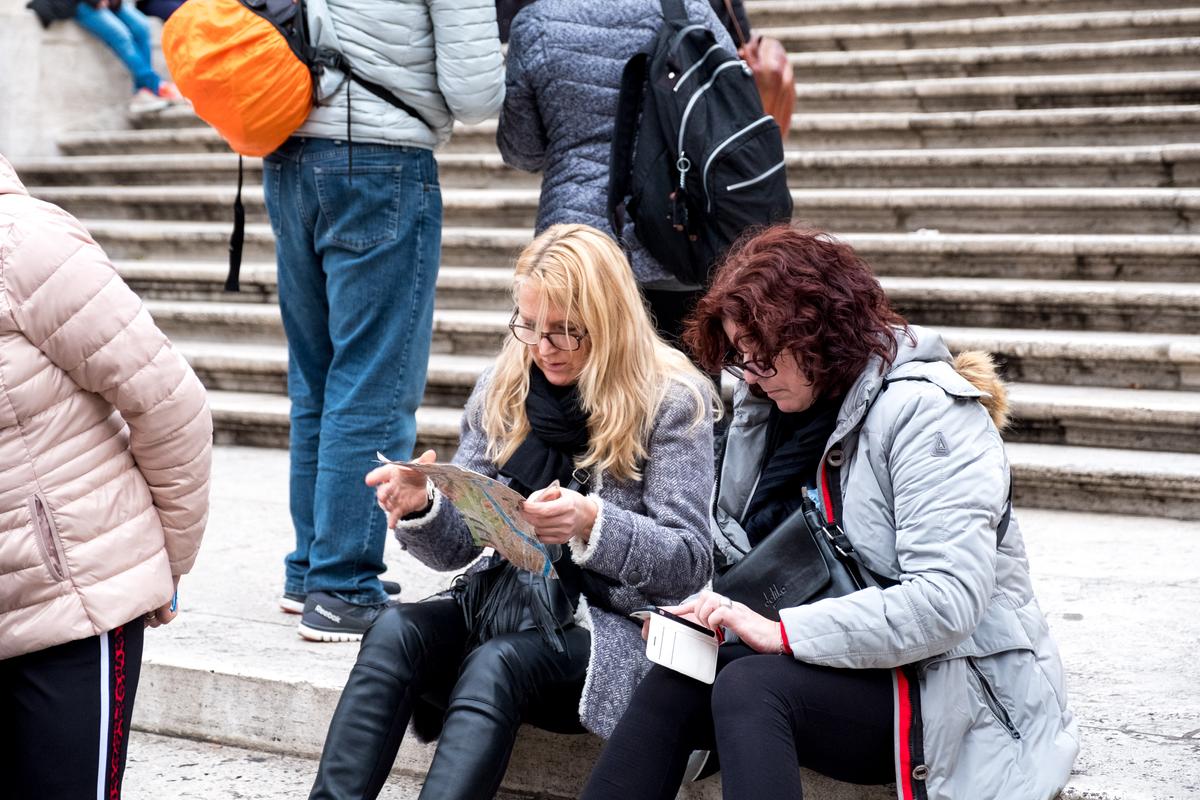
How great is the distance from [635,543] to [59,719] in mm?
1058

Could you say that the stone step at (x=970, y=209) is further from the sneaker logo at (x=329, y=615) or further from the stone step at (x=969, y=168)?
the sneaker logo at (x=329, y=615)

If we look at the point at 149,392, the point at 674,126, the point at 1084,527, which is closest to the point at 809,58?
the point at 1084,527

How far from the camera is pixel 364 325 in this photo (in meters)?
3.47

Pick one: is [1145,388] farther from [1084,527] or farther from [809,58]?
[809,58]

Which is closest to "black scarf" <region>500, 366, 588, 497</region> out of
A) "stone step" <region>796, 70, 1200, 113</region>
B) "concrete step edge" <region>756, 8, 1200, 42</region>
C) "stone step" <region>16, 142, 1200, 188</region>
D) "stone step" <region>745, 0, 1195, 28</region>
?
"stone step" <region>16, 142, 1200, 188</region>

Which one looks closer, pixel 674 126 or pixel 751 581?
pixel 751 581

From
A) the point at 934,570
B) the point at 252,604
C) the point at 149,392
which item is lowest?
the point at 252,604

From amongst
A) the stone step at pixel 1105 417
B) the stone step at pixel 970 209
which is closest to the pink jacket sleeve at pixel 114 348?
the stone step at pixel 1105 417

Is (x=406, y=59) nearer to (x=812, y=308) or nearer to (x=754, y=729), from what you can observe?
(x=812, y=308)

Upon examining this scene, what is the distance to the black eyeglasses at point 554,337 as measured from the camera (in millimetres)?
2871

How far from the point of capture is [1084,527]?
4.41 meters

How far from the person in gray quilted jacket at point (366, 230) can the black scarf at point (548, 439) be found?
0.66 metres

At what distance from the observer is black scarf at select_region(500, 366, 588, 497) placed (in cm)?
290

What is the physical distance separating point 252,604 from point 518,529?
1.56 meters
